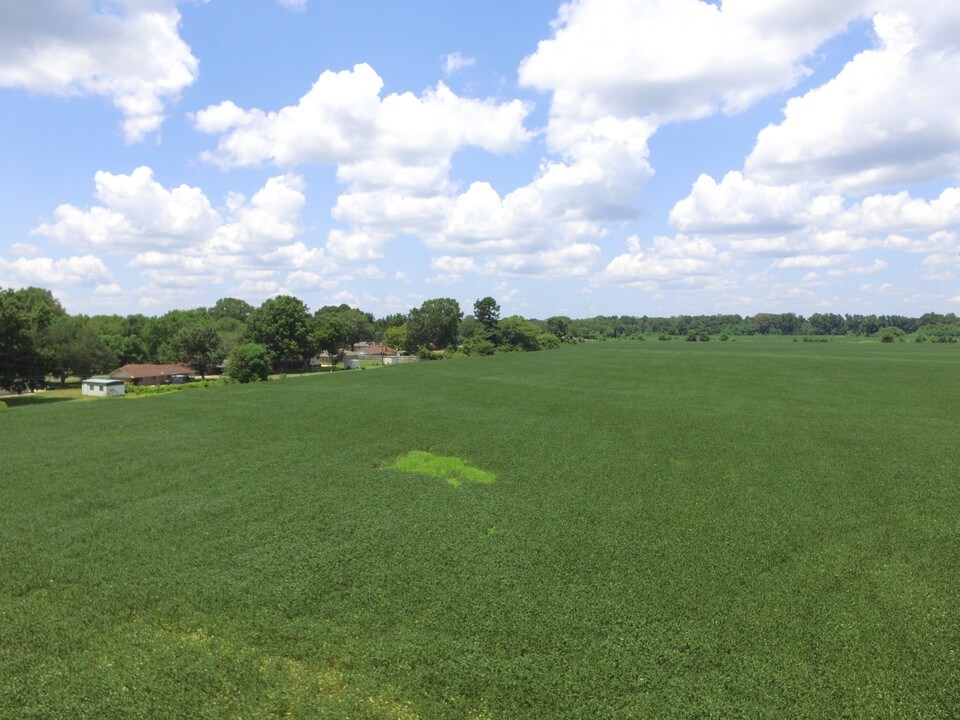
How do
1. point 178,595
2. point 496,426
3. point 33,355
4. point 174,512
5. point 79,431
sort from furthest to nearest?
1. point 33,355
2. point 496,426
3. point 79,431
4. point 174,512
5. point 178,595

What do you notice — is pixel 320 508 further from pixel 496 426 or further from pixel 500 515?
pixel 496 426

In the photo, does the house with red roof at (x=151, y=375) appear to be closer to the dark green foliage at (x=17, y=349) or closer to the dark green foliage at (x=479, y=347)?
the dark green foliage at (x=17, y=349)

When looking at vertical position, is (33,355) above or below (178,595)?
above

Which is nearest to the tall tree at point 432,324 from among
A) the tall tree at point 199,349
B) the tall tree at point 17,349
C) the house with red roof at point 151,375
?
the tall tree at point 199,349

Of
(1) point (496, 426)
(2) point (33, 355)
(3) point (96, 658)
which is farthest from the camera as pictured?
(2) point (33, 355)

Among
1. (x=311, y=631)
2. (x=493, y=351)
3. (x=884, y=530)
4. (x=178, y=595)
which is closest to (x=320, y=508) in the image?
(x=178, y=595)

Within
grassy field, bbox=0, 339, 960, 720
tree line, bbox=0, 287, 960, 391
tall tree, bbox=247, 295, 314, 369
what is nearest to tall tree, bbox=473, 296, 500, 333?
tree line, bbox=0, 287, 960, 391

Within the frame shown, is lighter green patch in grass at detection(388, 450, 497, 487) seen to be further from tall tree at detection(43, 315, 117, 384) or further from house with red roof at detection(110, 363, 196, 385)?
tall tree at detection(43, 315, 117, 384)
